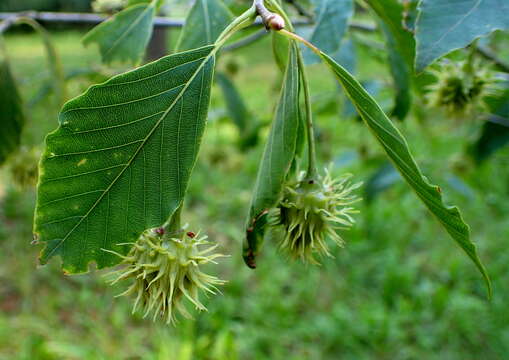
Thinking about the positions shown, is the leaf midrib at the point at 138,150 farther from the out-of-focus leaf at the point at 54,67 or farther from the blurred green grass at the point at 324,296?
the blurred green grass at the point at 324,296

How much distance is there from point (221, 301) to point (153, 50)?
2.47m

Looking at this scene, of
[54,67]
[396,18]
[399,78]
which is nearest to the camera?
[396,18]

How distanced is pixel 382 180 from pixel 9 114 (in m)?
1.47

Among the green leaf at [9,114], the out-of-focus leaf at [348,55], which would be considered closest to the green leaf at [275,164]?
the green leaf at [9,114]

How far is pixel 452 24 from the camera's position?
785 millimetres

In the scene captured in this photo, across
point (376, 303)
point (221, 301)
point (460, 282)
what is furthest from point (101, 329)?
point (460, 282)

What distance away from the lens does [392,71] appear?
125 cm

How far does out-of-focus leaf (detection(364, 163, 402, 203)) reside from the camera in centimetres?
217

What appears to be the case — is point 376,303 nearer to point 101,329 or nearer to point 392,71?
point 101,329

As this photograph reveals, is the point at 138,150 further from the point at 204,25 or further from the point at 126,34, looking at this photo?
the point at 126,34

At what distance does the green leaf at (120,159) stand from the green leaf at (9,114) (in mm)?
717

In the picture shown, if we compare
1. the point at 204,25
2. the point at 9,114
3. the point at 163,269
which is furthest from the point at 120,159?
the point at 9,114

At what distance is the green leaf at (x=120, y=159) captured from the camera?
2.20 feet

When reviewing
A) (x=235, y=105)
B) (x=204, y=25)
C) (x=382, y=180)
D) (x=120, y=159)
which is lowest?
(x=382, y=180)
